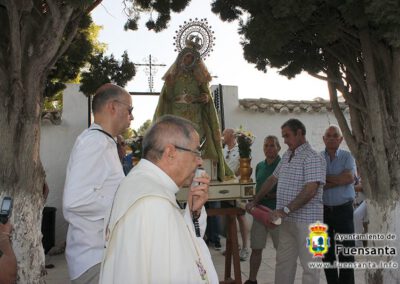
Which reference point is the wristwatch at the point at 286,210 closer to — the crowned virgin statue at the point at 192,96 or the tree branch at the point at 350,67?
the crowned virgin statue at the point at 192,96

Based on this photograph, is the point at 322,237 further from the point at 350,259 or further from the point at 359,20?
the point at 359,20

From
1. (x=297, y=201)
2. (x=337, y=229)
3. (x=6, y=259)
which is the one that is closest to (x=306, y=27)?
(x=297, y=201)

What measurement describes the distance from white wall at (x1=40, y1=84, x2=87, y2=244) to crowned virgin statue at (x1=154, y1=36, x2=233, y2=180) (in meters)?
4.04

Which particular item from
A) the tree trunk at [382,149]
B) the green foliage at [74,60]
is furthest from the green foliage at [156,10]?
the tree trunk at [382,149]

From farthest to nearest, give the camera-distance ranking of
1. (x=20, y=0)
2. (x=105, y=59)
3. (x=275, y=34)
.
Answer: (x=105, y=59), (x=20, y=0), (x=275, y=34)

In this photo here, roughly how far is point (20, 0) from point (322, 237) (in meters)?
4.02

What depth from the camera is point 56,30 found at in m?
4.31

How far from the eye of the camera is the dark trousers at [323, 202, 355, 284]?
472cm

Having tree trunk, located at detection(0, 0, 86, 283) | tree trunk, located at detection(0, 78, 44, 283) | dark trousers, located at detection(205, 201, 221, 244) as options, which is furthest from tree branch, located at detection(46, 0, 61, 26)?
dark trousers, located at detection(205, 201, 221, 244)

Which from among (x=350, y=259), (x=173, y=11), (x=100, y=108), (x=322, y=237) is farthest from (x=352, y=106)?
(x=173, y=11)

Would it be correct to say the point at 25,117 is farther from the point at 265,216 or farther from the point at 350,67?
the point at 350,67

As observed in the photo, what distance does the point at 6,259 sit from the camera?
7.73ft

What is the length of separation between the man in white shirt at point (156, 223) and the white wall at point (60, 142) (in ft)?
22.3

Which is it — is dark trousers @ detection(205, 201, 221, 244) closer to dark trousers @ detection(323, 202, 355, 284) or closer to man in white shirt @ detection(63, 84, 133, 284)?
dark trousers @ detection(323, 202, 355, 284)
